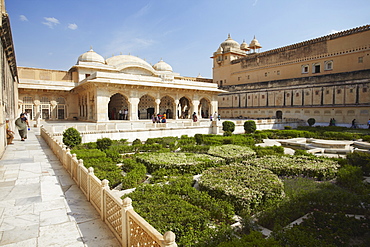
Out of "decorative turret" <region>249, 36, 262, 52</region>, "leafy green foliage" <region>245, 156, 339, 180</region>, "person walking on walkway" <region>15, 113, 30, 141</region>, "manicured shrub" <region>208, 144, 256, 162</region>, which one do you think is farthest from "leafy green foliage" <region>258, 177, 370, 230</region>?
"decorative turret" <region>249, 36, 262, 52</region>

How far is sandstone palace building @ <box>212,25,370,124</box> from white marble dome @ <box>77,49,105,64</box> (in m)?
16.9

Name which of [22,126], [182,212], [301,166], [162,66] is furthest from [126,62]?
[182,212]

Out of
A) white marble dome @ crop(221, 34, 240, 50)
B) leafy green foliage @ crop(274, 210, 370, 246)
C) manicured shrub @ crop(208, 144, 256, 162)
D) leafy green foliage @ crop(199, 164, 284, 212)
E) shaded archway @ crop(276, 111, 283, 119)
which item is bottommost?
leafy green foliage @ crop(274, 210, 370, 246)

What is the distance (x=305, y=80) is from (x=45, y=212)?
86.0 ft

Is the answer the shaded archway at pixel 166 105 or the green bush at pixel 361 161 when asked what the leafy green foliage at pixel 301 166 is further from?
the shaded archway at pixel 166 105

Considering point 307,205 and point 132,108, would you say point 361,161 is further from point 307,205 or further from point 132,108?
point 132,108

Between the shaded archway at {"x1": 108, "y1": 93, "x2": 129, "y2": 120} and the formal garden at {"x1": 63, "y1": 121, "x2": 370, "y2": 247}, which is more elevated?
the shaded archway at {"x1": 108, "y1": 93, "x2": 129, "y2": 120}

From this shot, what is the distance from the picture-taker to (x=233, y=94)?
32.1 meters

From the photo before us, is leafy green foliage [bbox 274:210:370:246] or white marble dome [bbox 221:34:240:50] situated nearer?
leafy green foliage [bbox 274:210:370:246]

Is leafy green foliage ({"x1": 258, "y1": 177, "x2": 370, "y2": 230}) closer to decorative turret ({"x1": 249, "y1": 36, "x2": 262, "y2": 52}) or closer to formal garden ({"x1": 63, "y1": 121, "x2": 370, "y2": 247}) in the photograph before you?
formal garden ({"x1": 63, "y1": 121, "x2": 370, "y2": 247})

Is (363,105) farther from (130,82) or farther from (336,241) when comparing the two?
(336,241)

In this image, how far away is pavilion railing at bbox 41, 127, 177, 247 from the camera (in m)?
2.35

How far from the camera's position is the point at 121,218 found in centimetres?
306

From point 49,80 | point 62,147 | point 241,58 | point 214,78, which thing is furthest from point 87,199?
point 214,78
